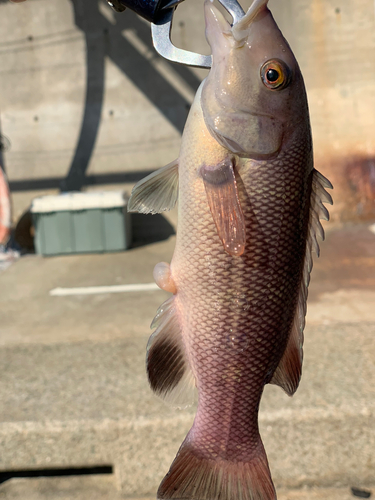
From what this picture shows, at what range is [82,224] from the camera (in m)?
7.00

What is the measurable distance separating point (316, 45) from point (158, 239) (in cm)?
425

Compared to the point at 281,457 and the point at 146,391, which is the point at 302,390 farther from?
the point at 146,391

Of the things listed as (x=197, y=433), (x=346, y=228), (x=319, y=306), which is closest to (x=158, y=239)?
(x=346, y=228)

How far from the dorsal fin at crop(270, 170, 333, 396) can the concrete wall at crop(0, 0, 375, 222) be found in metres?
6.76

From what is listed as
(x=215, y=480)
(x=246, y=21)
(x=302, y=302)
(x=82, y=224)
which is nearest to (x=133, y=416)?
(x=215, y=480)

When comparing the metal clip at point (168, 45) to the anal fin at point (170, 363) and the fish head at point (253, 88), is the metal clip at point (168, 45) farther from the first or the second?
the anal fin at point (170, 363)

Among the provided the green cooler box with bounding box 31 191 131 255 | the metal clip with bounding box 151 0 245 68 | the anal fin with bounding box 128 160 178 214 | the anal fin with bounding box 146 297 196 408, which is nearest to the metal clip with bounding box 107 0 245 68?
the metal clip with bounding box 151 0 245 68

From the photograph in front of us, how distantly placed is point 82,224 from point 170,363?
6033 mm

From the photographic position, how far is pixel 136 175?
7832 millimetres

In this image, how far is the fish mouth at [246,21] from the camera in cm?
102

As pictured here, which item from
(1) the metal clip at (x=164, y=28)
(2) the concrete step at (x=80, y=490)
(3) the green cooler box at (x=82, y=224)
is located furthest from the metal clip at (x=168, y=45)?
(3) the green cooler box at (x=82, y=224)

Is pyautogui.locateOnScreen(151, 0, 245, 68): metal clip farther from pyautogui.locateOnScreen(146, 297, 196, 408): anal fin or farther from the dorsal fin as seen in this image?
pyautogui.locateOnScreen(146, 297, 196, 408): anal fin

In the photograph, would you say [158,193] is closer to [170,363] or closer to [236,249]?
[236,249]

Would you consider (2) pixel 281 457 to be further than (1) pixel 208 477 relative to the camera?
Yes
